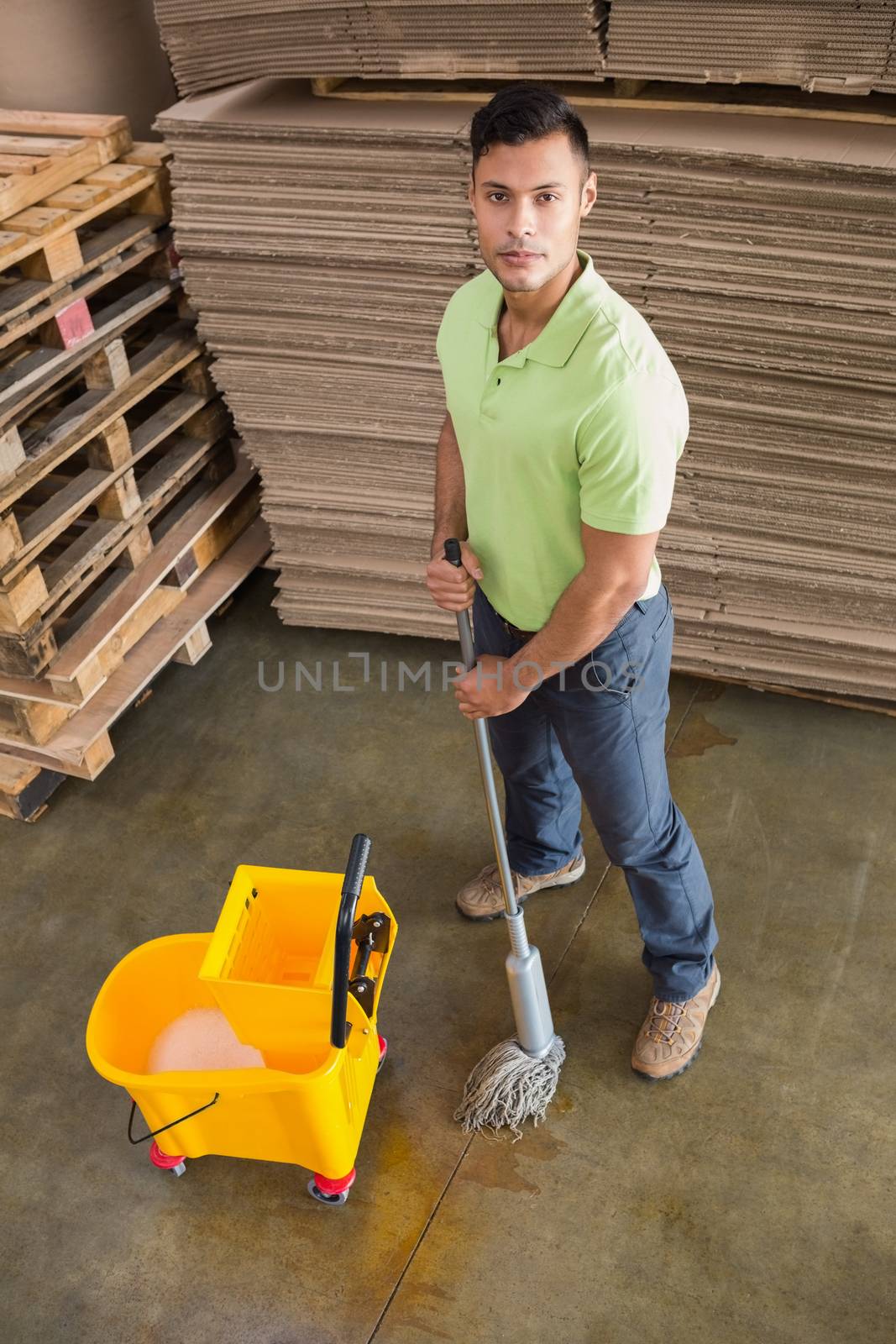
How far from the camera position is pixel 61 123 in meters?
3.56

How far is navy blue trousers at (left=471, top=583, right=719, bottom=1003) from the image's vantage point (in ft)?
8.47

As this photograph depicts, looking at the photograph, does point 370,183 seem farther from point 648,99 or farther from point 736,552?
point 736,552

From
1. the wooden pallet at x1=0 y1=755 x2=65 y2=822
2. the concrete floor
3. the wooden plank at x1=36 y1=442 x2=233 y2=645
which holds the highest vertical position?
the wooden plank at x1=36 y1=442 x2=233 y2=645

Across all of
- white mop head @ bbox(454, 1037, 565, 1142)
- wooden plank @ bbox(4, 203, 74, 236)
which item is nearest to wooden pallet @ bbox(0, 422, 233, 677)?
wooden plank @ bbox(4, 203, 74, 236)

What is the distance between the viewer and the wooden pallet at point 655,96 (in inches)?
122

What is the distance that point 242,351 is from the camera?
381 centimetres

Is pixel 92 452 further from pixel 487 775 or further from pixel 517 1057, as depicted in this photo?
pixel 517 1057

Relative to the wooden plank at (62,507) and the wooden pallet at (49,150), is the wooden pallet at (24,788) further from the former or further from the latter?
the wooden pallet at (49,150)

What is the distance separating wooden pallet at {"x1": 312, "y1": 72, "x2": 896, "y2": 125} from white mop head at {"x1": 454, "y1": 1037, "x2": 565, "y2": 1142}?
253 centimetres

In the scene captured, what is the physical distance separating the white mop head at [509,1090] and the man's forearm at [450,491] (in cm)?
130

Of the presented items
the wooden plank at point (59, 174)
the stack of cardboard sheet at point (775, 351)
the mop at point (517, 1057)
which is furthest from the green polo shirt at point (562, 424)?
the wooden plank at point (59, 174)

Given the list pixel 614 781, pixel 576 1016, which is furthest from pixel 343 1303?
pixel 614 781

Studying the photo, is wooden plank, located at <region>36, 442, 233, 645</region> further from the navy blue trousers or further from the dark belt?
the dark belt

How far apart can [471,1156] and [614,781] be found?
1032mm
